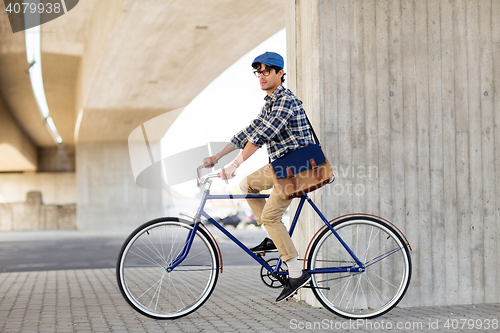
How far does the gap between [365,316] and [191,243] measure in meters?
1.38

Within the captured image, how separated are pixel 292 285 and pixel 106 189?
31.5 meters

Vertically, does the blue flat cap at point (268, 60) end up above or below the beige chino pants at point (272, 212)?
above

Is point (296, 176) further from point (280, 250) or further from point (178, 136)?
point (178, 136)

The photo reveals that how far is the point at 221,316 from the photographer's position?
4.34m

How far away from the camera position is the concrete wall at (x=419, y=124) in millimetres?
4848

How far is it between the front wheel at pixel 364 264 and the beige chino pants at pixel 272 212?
0.24 meters

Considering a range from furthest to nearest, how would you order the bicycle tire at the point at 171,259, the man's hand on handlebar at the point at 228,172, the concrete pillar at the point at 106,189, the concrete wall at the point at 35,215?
the concrete wall at the point at 35,215, the concrete pillar at the point at 106,189, the bicycle tire at the point at 171,259, the man's hand on handlebar at the point at 228,172

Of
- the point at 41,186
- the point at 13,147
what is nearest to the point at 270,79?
A: the point at 13,147

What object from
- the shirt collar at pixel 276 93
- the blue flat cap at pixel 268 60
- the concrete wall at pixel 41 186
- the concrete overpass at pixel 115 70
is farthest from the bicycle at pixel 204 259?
the concrete wall at pixel 41 186

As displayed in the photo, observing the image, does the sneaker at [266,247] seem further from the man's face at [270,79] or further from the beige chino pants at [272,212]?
the man's face at [270,79]

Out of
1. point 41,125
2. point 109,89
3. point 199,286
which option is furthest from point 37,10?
point 41,125

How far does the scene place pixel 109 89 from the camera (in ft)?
67.2

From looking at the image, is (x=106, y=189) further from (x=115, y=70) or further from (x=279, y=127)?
(x=279, y=127)

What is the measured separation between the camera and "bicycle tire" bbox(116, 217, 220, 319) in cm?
397
